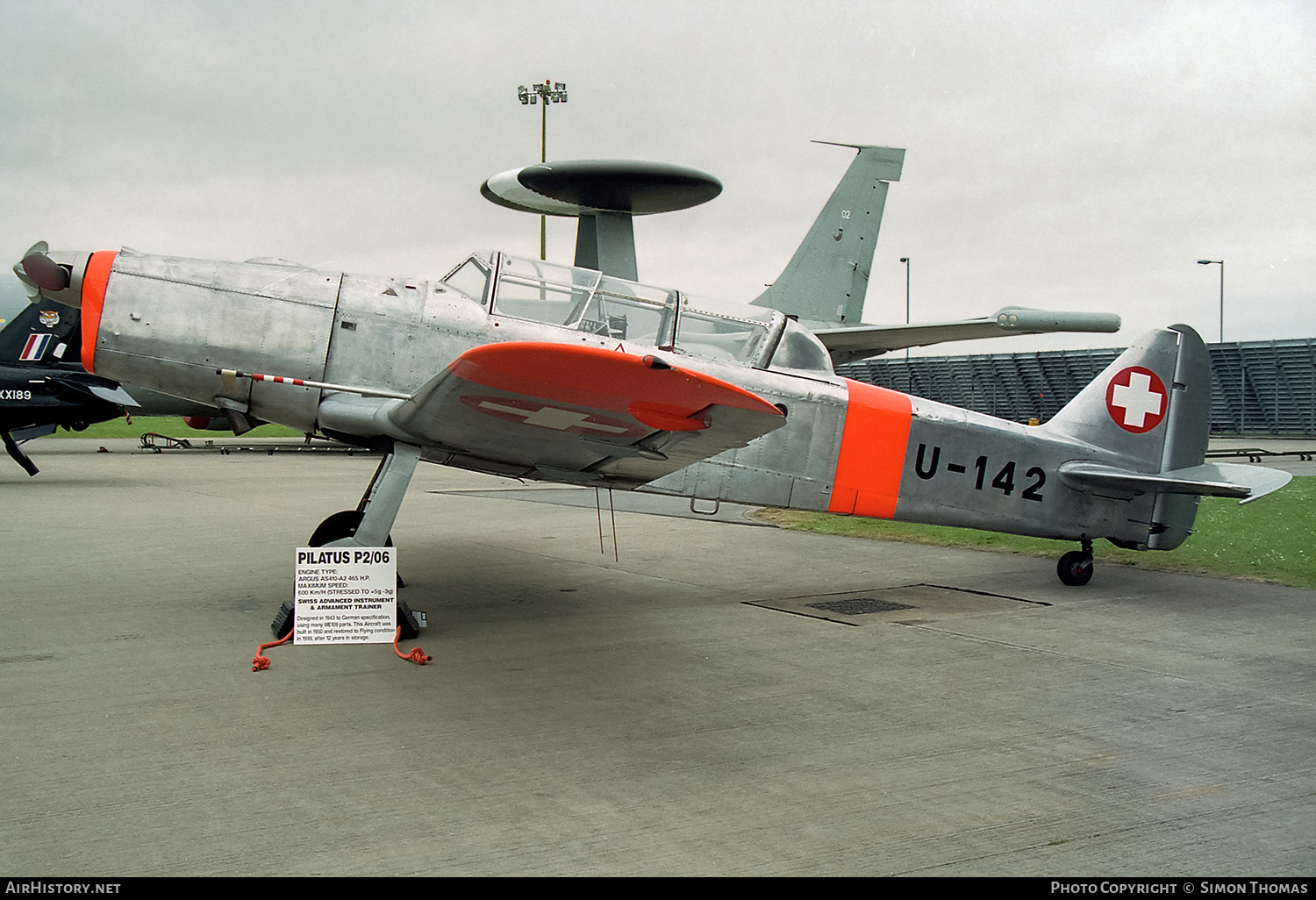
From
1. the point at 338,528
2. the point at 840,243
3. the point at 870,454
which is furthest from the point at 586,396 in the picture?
the point at 840,243

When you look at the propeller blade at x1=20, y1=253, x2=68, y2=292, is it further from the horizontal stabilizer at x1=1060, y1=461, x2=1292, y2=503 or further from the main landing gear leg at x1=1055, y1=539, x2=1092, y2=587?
the main landing gear leg at x1=1055, y1=539, x2=1092, y2=587

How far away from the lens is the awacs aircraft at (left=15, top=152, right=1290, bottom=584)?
16.5ft

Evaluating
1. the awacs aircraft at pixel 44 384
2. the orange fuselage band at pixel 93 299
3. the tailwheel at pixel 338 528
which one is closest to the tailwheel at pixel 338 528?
the tailwheel at pixel 338 528

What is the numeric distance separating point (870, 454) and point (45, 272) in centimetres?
590

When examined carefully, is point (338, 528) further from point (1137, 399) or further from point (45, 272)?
point (1137, 399)

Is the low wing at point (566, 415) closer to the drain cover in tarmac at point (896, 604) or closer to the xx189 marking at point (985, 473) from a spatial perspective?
the drain cover in tarmac at point (896, 604)

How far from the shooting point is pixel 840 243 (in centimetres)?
1783

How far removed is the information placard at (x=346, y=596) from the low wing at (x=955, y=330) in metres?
11.4

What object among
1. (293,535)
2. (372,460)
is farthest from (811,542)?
(372,460)

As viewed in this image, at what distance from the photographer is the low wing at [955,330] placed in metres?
15.2

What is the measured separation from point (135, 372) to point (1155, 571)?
29.4 feet

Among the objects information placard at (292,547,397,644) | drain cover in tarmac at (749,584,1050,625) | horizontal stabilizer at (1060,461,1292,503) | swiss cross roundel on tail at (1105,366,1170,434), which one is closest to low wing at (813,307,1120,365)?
swiss cross roundel on tail at (1105,366,1170,434)

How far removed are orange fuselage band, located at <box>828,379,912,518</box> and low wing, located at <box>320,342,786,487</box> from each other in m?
1.71

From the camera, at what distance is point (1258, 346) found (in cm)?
3172
